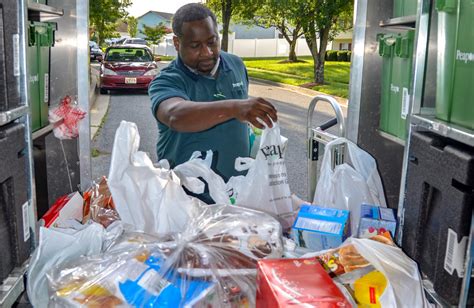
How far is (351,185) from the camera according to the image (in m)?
2.14

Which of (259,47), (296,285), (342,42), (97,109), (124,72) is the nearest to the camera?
(296,285)

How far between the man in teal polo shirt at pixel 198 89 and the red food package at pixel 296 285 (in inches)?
40.1

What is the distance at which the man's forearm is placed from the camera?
2064mm

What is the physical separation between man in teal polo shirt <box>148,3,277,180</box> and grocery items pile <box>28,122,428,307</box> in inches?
17.6

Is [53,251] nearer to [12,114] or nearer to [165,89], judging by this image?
[12,114]

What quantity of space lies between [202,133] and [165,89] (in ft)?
0.92

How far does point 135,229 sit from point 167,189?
0.17 metres

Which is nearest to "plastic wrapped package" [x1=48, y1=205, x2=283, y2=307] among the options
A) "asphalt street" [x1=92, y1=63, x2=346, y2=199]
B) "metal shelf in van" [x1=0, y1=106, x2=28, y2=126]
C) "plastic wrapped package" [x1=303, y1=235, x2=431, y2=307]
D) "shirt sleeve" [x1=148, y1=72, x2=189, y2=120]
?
"plastic wrapped package" [x1=303, y1=235, x2=431, y2=307]

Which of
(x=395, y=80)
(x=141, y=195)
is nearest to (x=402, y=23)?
(x=395, y=80)

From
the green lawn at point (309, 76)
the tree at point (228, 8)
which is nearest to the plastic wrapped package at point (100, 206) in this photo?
the green lawn at point (309, 76)

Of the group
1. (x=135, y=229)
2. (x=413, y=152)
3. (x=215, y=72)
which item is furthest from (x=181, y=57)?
(x=413, y=152)

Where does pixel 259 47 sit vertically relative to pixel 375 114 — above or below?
above

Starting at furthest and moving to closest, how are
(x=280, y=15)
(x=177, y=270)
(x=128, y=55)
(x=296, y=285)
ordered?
(x=280, y=15), (x=128, y=55), (x=177, y=270), (x=296, y=285)

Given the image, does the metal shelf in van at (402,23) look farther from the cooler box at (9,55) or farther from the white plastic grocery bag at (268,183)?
the cooler box at (9,55)
